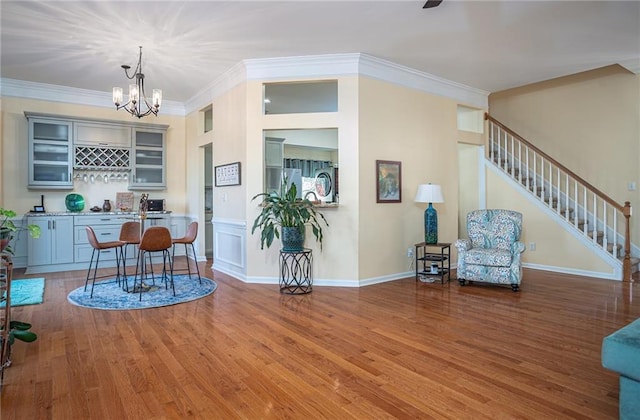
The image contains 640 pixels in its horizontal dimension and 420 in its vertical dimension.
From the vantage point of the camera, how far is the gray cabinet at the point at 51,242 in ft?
18.6

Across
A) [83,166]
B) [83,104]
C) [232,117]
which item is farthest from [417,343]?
[83,104]

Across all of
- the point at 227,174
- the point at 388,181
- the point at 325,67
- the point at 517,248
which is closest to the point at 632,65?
the point at 517,248

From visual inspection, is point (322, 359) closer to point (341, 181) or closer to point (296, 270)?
point (296, 270)

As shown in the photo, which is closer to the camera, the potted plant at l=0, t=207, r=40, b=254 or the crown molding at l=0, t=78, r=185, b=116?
the potted plant at l=0, t=207, r=40, b=254

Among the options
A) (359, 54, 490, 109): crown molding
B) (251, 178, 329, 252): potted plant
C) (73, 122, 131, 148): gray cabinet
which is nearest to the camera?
(251, 178, 329, 252): potted plant

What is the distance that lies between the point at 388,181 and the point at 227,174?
7.76 ft

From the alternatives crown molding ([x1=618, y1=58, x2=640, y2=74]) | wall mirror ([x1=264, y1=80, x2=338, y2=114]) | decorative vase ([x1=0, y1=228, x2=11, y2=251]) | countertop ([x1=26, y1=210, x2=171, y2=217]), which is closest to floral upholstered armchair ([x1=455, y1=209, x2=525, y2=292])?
crown molding ([x1=618, y1=58, x2=640, y2=74])

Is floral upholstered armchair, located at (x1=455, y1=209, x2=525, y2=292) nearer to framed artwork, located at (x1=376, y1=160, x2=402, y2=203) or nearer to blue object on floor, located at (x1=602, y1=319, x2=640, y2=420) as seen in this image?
framed artwork, located at (x1=376, y1=160, x2=402, y2=203)

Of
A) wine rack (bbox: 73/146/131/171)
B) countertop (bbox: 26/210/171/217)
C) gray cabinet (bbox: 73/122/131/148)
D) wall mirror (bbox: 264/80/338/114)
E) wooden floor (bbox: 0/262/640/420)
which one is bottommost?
wooden floor (bbox: 0/262/640/420)

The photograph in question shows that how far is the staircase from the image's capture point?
5.38 meters

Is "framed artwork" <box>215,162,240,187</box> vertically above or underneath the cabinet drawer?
above

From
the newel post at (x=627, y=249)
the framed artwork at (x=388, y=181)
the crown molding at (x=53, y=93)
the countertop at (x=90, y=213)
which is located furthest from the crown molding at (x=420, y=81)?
the crown molding at (x=53, y=93)

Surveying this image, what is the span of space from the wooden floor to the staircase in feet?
4.58

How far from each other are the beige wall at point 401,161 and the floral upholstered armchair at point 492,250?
0.82 metres
